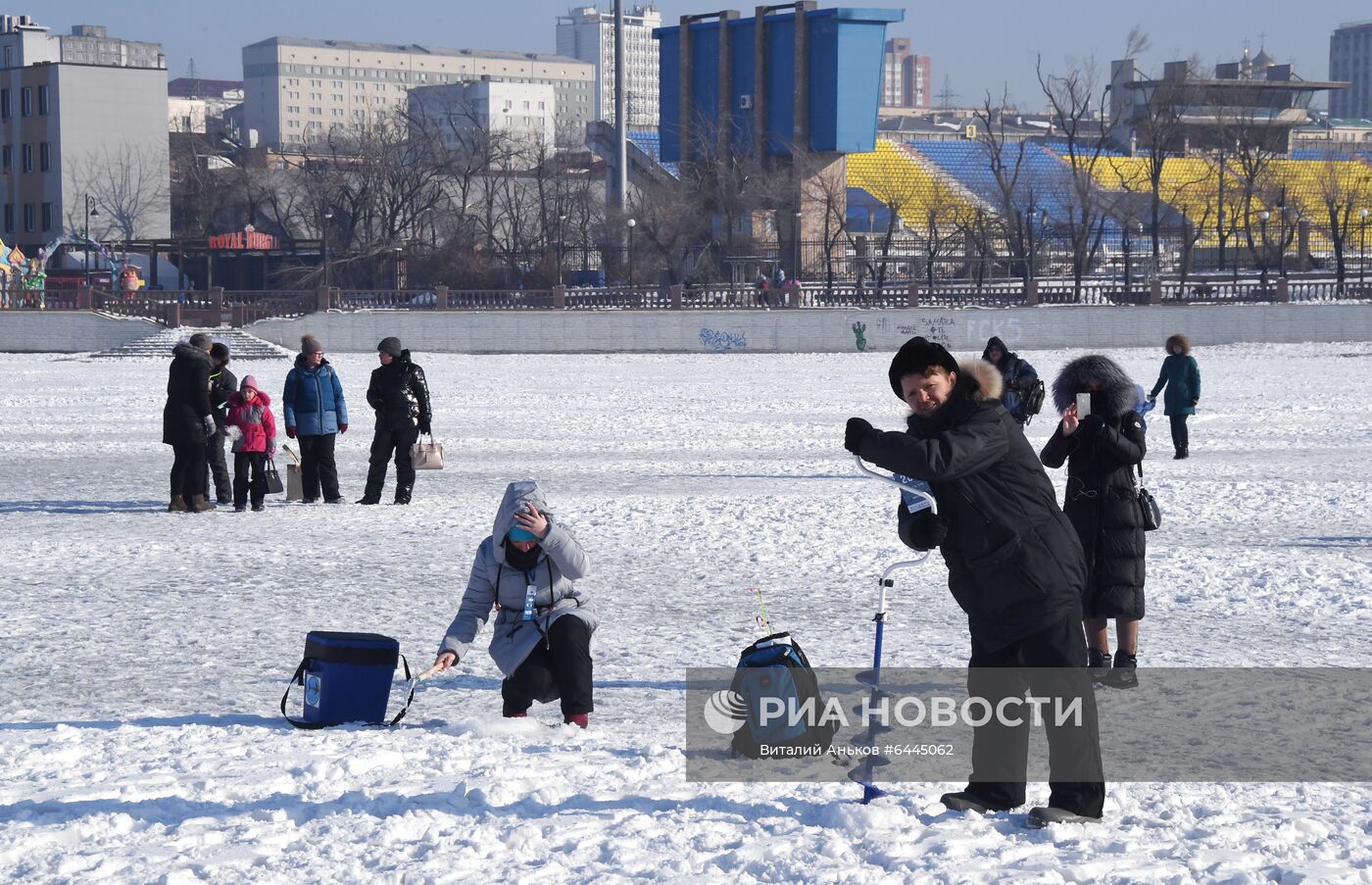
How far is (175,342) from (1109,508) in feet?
112

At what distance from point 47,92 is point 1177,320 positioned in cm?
5477

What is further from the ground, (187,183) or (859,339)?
(187,183)

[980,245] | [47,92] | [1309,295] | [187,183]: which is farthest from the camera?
[187,183]

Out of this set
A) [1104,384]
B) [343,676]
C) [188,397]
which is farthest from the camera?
[188,397]

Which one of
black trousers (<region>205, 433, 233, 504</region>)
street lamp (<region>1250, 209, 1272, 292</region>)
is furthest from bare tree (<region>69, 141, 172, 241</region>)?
black trousers (<region>205, 433, 233, 504</region>)

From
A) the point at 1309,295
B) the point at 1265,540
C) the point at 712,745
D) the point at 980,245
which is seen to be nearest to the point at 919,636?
the point at 712,745

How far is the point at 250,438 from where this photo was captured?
520 inches

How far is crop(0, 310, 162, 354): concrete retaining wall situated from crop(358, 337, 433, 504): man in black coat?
92.7 feet

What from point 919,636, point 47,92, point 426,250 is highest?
point 47,92

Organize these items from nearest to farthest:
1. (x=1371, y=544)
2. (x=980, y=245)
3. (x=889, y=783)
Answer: (x=889, y=783) < (x=1371, y=544) < (x=980, y=245)

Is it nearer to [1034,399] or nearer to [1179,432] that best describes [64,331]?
[1179,432]

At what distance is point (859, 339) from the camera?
126 ft

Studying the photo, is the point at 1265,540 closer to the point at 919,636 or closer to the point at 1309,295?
the point at 919,636

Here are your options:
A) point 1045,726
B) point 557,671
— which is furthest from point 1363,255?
point 1045,726
